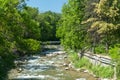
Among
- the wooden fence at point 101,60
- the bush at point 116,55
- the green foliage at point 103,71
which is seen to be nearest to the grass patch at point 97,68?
the green foliage at point 103,71

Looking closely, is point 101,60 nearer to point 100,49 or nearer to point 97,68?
point 97,68

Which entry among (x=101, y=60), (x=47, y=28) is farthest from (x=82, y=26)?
(x=47, y=28)

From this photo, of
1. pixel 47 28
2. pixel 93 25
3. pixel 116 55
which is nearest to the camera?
pixel 116 55

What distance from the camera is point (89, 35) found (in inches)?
1938

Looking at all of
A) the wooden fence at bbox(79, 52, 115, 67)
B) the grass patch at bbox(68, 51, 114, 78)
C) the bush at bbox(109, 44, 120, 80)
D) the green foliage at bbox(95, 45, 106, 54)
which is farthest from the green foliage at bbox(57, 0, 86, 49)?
the bush at bbox(109, 44, 120, 80)

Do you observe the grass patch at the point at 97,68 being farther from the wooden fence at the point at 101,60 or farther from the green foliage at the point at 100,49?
the green foliage at the point at 100,49

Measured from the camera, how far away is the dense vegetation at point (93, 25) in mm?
44594

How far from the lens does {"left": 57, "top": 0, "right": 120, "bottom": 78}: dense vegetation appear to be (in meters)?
44.6

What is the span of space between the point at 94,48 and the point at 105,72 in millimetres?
15233

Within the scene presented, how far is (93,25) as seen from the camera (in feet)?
148

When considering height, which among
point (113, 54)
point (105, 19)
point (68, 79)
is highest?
point (105, 19)

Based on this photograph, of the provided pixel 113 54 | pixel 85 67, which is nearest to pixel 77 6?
pixel 85 67

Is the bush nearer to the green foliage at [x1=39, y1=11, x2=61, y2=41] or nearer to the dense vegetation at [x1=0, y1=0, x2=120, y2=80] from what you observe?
the dense vegetation at [x1=0, y1=0, x2=120, y2=80]

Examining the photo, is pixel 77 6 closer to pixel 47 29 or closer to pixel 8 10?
pixel 8 10
